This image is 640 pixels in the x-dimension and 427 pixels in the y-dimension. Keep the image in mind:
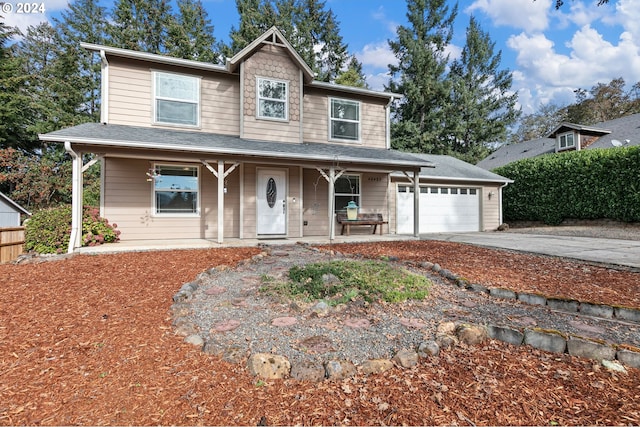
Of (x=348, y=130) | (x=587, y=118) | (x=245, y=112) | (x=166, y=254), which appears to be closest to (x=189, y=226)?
(x=166, y=254)

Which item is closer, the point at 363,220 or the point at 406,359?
the point at 406,359

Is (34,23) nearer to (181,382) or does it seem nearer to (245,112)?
(245,112)

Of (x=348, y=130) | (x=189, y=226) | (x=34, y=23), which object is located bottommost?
(x=189, y=226)

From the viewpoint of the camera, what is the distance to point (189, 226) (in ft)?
29.1

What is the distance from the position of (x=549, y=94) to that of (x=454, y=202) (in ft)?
101

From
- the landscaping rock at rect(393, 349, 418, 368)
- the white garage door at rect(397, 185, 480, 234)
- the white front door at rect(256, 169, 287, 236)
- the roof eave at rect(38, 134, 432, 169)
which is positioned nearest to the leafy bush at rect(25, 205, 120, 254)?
the roof eave at rect(38, 134, 432, 169)

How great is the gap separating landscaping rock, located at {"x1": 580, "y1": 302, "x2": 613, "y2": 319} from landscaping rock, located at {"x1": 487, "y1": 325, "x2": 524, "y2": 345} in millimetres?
1427

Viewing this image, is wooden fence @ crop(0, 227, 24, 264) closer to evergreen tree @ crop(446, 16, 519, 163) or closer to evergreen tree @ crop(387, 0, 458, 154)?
evergreen tree @ crop(387, 0, 458, 154)

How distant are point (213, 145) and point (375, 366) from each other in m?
6.71

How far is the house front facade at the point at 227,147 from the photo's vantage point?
808 cm

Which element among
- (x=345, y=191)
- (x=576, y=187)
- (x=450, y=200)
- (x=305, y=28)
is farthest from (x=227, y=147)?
(x=305, y=28)

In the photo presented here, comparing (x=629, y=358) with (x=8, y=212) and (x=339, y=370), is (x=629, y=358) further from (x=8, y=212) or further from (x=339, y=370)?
(x=8, y=212)

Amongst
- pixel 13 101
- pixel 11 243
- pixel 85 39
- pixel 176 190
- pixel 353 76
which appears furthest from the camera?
pixel 353 76

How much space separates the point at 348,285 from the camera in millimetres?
3721
